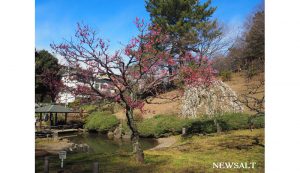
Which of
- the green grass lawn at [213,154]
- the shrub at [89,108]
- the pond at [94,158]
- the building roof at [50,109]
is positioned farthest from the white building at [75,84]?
the green grass lawn at [213,154]

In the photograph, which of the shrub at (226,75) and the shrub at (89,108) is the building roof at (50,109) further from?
the shrub at (226,75)

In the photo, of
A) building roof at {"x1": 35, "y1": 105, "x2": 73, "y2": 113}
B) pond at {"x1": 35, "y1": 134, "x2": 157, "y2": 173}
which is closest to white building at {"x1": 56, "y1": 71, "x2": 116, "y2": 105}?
building roof at {"x1": 35, "y1": 105, "x2": 73, "y2": 113}

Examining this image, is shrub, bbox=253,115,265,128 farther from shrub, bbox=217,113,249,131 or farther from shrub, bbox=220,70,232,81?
shrub, bbox=220,70,232,81

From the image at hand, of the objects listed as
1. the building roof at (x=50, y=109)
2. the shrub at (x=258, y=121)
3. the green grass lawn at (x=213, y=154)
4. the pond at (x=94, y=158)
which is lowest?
the pond at (x=94, y=158)

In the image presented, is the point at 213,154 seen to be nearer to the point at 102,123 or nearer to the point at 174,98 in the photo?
the point at 174,98

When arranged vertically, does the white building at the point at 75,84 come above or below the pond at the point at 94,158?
above

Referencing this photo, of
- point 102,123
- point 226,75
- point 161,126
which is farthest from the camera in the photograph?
point 161,126

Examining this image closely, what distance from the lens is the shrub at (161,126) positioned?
24.1ft

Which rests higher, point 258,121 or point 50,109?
point 50,109

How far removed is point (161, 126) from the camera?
8398 mm

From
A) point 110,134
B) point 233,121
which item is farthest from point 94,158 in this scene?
point 233,121
